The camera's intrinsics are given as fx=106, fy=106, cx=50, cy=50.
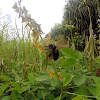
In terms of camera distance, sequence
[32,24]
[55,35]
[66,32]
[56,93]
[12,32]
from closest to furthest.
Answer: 1. [32,24]
2. [56,93]
3. [12,32]
4. [66,32]
5. [55,35]

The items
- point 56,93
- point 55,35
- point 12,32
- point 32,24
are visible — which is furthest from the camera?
point 55,35

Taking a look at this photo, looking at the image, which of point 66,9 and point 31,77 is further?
point 66,9

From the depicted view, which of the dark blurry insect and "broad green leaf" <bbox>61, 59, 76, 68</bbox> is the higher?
the dark blurry insect

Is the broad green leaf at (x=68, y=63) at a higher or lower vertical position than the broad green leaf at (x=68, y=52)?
lower

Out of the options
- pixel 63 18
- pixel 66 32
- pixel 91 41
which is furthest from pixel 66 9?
pixel 91 41

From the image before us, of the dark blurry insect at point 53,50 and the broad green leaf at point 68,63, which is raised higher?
the dark blurry insect at point 53,50

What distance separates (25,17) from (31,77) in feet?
0.73

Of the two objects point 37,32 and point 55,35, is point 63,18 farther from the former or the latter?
point 37,32

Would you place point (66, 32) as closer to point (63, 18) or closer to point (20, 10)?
point (63, 18)

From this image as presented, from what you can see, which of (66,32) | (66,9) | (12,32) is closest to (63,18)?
(66,9)

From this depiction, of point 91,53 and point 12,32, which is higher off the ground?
point 12,32

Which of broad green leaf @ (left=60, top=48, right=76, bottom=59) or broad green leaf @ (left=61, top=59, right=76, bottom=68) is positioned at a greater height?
broad green leaf @ (left=60, top=48, right=76, bottom=59)

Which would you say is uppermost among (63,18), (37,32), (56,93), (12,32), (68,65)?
(63,18)

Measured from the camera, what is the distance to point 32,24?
0.33 meters
